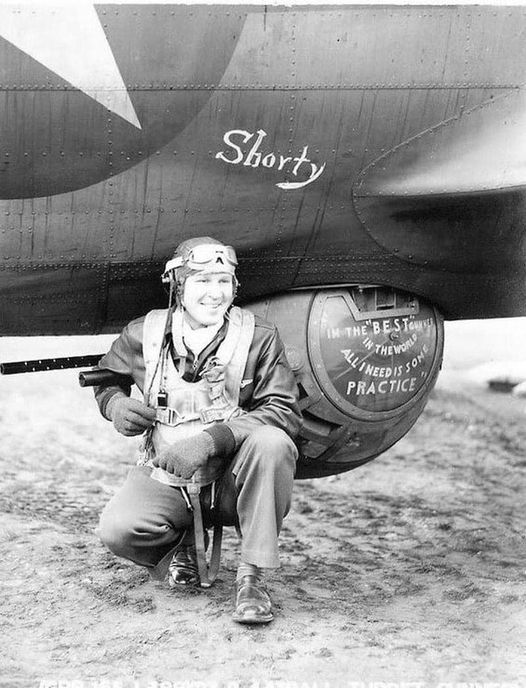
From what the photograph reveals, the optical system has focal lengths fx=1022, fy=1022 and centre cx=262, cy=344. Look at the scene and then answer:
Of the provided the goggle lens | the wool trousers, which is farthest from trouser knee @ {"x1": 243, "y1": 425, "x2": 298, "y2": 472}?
the goggle lens

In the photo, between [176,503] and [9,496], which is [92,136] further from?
[9,496]

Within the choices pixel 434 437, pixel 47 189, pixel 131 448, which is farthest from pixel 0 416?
pixel 47 189

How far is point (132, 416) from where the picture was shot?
140 inches

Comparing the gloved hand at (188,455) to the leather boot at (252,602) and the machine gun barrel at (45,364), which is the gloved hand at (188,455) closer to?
the leather boot at (252,602)

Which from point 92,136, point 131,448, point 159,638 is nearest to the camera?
point 159,638

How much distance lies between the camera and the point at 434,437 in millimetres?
6980

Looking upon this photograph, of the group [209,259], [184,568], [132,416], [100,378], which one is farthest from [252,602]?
[209,259]

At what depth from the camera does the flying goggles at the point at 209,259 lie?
3.55 meters

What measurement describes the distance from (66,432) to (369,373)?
11.0 ft

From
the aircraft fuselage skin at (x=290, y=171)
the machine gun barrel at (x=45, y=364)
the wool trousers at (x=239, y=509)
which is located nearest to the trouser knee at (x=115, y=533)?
Answer: the wool trousers at (x=239, y=509)

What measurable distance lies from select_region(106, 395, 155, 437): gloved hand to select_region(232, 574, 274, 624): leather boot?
0.62 metres

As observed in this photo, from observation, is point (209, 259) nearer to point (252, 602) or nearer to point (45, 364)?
point (45, 364)

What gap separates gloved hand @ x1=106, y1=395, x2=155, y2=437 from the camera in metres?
3.55

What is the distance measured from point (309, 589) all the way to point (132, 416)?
1000 millimetres
